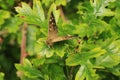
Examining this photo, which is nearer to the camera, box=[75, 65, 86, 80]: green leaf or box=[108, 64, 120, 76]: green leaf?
box=[75, 65, 86, 80]: green leaf

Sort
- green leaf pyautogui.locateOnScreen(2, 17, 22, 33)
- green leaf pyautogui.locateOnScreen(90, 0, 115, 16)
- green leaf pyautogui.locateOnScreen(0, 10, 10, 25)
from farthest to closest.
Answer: green leaf pyautogui.locateOnScreen(2, 17, 22, 33) → green leaf pyautogui.locateOnScreen(0, 10, 10, 25) → green leaf pyautogui.locateOnScreen(90, 0, 115, 16)

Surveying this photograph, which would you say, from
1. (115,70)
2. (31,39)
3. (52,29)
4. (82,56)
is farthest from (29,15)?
(31,39)

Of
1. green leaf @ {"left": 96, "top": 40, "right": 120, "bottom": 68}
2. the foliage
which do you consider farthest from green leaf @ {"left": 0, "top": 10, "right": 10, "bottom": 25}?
green leaf @ {"left": 96, "top": 40, "right": 120, "bottom": 68}

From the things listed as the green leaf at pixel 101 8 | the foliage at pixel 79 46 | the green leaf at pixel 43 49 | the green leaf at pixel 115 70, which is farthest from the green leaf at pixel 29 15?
the green leaf at pixel 115 70

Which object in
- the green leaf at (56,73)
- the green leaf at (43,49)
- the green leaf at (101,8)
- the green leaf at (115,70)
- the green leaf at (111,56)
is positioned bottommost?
the green leaf at (115,70)

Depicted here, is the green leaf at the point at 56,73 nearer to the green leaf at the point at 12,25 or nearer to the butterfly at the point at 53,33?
the butterfly at the point at 53,33

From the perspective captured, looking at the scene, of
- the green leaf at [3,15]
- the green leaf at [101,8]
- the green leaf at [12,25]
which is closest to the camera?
the green leaf at [101,8]

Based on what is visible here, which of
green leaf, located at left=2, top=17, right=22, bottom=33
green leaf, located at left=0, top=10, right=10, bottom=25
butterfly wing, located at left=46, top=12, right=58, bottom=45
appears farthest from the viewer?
green leaf, located at left=2, top=17, right=22, bottom=33

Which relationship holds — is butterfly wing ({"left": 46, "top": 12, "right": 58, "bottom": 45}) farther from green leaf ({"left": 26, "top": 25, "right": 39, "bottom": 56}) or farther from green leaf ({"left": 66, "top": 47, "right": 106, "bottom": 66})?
green leaf ({"left": 26, "top": 25, "right": 39, "bottom": 56})

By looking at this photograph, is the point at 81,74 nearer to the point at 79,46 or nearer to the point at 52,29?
the point at 79,46
